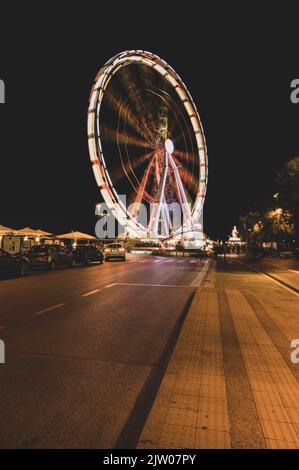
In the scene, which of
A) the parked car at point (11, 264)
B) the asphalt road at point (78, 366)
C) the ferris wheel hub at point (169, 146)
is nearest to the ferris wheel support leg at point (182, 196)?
the ferris wheel hub at point (169, 146)

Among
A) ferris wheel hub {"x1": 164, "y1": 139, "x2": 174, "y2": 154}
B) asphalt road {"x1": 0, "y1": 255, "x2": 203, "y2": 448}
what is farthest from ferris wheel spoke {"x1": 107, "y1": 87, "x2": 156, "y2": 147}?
asphalt road {"x1": 0, "y1": 255, "x2": 203, "y2": 448}

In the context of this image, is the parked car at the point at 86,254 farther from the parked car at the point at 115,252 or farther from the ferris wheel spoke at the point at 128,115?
the ferris wheel spoke at the point at 128,115

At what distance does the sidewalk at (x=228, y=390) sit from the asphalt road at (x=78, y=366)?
0.95ft

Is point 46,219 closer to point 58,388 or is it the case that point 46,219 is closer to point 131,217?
point 131,217

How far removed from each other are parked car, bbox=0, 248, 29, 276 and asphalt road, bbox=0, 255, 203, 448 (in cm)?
659

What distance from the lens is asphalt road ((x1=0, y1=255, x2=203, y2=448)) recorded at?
3.11 metres

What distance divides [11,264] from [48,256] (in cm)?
479

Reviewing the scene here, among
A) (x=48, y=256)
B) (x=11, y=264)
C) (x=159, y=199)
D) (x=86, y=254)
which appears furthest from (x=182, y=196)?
(x=11, y=264)

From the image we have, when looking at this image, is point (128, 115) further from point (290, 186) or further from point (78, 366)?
point (78, 366)

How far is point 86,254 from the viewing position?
1030 inches

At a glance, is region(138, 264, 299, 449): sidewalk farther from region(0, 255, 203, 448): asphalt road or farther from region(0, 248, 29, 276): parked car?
region(0, 248, 29, 276): parked car

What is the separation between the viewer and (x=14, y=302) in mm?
9258

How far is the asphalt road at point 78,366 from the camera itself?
3114 millimetres
